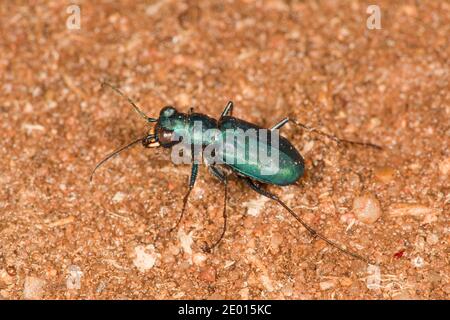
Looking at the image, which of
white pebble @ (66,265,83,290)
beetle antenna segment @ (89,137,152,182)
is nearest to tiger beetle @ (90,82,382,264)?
beetle antenna segment @ (89,137,152,182)

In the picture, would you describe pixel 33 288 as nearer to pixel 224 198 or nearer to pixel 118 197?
pixel 118 197

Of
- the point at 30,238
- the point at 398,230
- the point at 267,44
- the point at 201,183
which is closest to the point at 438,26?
the point at 267,44

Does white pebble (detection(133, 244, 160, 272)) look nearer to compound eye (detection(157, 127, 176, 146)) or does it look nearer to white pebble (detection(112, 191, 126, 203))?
white pebble (detection(112, 191, 126, 203))

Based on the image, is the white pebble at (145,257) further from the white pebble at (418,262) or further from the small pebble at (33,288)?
the white pebble at (418,262)
